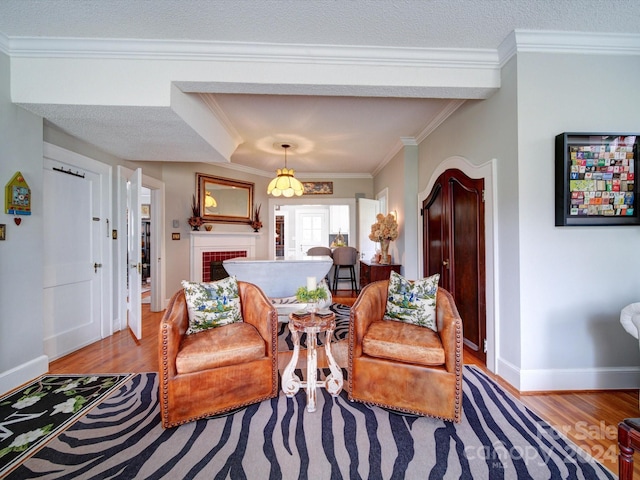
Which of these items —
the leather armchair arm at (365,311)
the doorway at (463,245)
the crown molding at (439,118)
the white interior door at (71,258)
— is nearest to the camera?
the leather armchair arm at (365,311)

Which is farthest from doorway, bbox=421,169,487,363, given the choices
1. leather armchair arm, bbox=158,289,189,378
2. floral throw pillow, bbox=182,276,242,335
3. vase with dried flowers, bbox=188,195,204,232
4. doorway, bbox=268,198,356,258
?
doorway, bbox=268,198,356,258

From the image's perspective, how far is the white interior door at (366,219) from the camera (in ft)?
19.5

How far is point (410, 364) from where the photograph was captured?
1854 mm

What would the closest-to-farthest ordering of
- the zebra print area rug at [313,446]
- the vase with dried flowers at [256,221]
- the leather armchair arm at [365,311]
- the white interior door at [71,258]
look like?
1. the zebra print area rug at [313,446]
2. the leather armchair arm at [365,311]
3. the white interior door at [71,258]
4. the vase with dried flowers at [256,221]

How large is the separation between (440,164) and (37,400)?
4.25 m

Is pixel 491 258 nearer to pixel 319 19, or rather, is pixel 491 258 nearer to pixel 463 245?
pixel 463 245

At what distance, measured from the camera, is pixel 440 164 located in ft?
11.0

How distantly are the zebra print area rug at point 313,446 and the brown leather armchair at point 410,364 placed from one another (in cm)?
11

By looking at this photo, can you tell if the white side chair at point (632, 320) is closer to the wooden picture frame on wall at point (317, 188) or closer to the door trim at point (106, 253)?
the door trim at point (106, 253)

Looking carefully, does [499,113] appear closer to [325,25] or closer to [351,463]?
[325,25]

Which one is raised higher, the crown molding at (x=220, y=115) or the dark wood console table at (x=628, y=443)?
the crown molding at (x=220, y=115)

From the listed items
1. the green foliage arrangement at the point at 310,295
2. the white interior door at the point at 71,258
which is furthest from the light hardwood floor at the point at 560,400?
the green foliage arrangement at the point at 310,295

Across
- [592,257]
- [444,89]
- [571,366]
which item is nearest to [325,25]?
[444,89]

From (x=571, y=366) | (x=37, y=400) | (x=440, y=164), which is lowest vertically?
(x=37, y=400)
